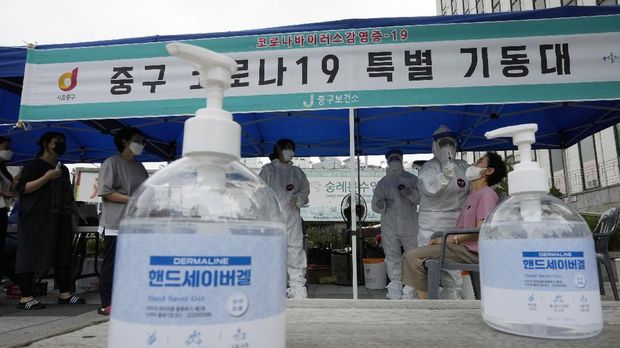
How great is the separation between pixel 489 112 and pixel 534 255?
415cm

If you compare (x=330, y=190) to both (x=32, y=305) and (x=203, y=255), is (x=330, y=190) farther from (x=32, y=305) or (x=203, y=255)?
(x=203, y=255)

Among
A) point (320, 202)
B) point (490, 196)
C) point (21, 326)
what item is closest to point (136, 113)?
point (21, 326)

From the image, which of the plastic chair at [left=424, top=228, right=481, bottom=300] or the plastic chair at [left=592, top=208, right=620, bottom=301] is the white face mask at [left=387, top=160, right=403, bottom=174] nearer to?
the plastic chair at [left=592, top=208, right=620, bottom=301]

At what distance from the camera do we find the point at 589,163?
11.3 metres

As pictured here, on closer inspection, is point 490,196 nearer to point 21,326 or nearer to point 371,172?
point 21,326

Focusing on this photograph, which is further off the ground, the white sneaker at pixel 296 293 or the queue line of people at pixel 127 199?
the queue line of people at pixel 127 199

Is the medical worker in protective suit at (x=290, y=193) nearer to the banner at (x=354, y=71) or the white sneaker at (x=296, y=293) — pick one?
the white sneaker at (x=296, y=293)

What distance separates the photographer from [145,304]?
373 millimetres

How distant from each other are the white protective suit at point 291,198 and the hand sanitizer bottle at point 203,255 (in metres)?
3.63

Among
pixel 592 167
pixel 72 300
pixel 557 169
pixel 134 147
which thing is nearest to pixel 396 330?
pixel 134 147

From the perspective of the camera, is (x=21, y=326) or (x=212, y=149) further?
(x=21, y=326)

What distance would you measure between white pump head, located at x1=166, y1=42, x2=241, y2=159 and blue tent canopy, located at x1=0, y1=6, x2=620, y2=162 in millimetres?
2455

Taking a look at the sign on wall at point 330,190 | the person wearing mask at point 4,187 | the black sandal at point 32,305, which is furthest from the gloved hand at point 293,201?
the sign on wall at point 330,190

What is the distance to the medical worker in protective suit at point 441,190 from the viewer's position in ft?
10.1
